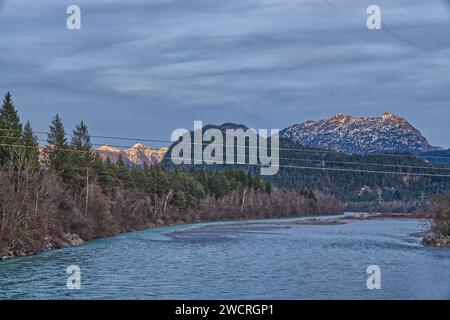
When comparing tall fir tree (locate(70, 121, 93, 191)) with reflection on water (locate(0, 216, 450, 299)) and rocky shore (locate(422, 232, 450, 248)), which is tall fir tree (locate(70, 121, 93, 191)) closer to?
reflection on water (locate(0, 216, 450, 299))

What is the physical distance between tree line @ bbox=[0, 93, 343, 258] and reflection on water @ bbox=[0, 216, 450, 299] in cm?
326

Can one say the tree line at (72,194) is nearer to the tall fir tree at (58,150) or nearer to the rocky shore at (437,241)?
the tall fir tree at (58,150)

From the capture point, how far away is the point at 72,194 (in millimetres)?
68312

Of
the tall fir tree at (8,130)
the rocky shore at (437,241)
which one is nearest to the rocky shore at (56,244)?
the tall fir tree at (8,130)

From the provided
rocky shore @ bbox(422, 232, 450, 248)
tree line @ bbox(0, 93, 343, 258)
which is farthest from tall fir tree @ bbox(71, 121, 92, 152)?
rocky shore @ bbox(422, 232, 450, 248)

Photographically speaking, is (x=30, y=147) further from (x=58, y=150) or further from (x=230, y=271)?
(x=230, y=271)

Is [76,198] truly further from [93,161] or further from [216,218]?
[216,218]

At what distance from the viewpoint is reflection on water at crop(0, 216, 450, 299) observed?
31594mm

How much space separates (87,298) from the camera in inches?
1165

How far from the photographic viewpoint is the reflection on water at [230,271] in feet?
104

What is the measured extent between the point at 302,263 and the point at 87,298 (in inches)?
757

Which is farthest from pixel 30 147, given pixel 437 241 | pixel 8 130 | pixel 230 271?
pixel 437 241

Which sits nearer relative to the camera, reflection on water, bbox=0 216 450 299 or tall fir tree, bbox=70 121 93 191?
reflection on water, bbox=0 216 450 299

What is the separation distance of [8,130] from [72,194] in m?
14.3
